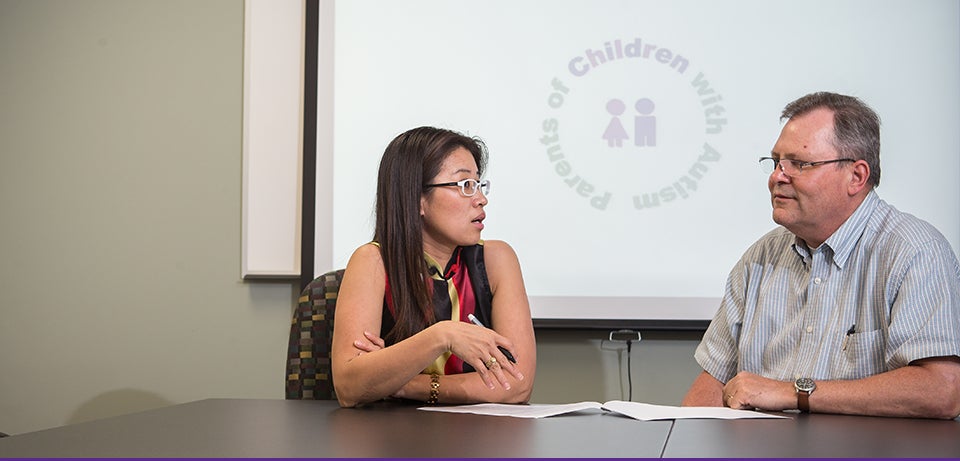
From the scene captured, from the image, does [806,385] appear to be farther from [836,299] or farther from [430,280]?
[430,280]

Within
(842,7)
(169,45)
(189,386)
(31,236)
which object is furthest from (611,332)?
(31,236)

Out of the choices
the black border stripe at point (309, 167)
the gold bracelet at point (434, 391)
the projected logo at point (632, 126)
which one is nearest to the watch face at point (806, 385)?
the gold bracelet at point (434, 391)

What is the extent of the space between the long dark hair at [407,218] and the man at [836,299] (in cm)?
66

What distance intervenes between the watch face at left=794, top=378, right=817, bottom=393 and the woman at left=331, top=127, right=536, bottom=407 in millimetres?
515

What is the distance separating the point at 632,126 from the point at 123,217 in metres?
1.75

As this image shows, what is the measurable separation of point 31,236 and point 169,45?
0.82 metres

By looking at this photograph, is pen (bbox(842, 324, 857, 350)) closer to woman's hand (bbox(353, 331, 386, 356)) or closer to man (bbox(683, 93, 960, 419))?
man (bbox(683, 93, 960, 419))

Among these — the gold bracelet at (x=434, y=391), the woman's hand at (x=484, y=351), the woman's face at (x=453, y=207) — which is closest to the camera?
the woman's hand at (x=484, y=351)

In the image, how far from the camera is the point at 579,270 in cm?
301

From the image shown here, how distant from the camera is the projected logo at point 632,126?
2.99m

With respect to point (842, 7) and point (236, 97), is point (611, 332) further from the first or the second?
point (236, 97)

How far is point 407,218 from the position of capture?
82.6 inches

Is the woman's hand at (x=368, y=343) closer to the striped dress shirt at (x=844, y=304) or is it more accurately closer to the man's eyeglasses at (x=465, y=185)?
the man's eyeglasses at (x=465, y=185)

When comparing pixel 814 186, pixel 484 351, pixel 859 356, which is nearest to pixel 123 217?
pixel 484 351
